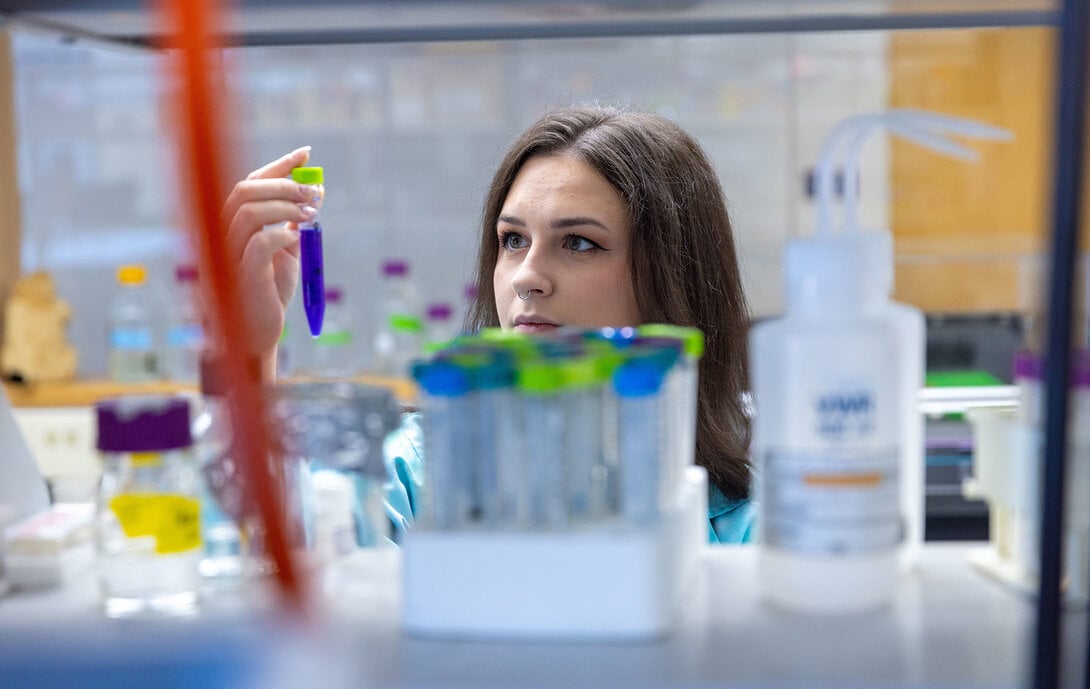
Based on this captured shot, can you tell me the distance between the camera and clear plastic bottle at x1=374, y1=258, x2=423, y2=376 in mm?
3438

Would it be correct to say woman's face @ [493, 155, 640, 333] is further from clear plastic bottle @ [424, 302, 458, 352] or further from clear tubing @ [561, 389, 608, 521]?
clear plastic bottle @ [424, 302, 458, 352]

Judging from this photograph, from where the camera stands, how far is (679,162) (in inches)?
77.9

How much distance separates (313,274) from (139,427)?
50cm

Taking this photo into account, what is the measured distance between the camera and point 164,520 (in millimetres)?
635

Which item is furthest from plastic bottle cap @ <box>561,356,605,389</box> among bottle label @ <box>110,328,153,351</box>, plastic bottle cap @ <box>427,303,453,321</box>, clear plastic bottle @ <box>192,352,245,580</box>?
bottle label @ <box>110,328,153,351</box>

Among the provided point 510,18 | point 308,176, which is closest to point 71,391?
point 308,176

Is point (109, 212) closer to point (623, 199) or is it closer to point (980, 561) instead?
Result: point (623, 199)

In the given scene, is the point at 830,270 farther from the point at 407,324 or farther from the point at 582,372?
the point at 407,324

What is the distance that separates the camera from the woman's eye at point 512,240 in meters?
1.92

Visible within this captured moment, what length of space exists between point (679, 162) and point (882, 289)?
1.36m

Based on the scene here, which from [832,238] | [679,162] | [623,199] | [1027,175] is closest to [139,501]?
[832,238]

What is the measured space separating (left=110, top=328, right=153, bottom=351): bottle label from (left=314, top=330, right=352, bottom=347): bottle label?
1.72 feet

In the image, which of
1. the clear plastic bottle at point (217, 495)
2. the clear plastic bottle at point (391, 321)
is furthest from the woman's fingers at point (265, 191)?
the clear plastic bottle at point (391, 321)

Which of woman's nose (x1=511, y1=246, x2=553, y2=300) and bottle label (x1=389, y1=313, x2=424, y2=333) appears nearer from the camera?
woman's nose (x1=511, y1=246, x2=553, y2=300)
